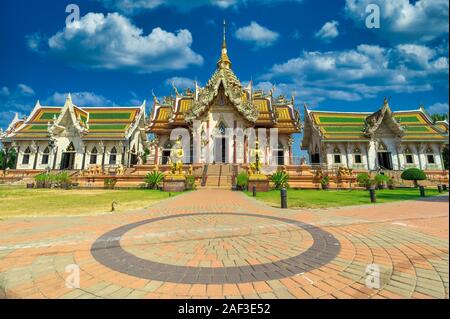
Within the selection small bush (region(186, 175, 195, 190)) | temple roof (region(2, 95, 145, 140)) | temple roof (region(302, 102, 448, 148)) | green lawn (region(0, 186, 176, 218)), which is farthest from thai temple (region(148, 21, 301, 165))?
green lawn (region(0, 186, 176, 218))

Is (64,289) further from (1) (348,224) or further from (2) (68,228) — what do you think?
(1) (348,224)

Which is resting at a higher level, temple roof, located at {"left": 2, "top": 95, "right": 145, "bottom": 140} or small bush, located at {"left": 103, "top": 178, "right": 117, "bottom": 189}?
temple roof, located at {"left": 2, "top": 95, "right": 145, "bottom": 140}

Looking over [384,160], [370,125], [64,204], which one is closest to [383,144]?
[384,160]

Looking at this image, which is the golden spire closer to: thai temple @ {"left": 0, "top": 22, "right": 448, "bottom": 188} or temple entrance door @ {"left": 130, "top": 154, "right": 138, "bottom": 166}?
thai temple @ {"left": 0, "top": 22, "right": 448, "bottom": 188}

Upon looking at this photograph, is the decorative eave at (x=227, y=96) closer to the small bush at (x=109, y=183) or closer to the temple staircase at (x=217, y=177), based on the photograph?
the temple staircase at (x=217, y=177)

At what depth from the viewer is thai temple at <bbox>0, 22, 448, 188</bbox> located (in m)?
26.1

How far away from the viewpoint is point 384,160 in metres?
29.2

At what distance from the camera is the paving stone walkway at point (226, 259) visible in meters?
2.30

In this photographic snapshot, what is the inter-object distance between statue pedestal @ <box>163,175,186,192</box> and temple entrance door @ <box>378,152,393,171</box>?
27614 mm

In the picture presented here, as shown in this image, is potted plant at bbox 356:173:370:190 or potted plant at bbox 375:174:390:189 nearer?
potted plant at bbox 356:173:370:190

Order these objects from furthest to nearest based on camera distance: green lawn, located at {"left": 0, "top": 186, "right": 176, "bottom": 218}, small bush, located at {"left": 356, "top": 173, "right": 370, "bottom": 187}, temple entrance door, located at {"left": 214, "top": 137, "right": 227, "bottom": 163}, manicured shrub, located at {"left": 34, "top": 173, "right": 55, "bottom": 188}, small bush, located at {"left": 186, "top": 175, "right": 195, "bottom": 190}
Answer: temple entrance door, located at {"left": 214, "top": 137, "right": 227, "bottom": 163}, manicured shrub, located at {"left": 34, "top": 173, "right": 55, "bottom": 188}, small bush, located at {"left": 356, "top": 173, "right": 370, "bottom": 187}, small bush, located at {"left": 186, "top": 175, "right": 195, "bottom": 190}, green lawn, located at {"left": 0, "top": 186, "right": 176, "bottom": 218}

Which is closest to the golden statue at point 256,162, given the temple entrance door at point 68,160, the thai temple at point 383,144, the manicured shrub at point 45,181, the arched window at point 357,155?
the thai temple at point 383,144

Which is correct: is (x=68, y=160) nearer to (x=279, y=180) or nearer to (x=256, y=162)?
(x=256, y=162)

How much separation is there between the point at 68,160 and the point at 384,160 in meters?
44.2
